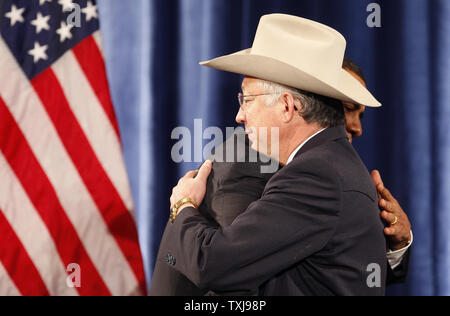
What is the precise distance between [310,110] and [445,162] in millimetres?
1022

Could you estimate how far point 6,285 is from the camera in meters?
1.92

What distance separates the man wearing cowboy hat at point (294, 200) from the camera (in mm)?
1218

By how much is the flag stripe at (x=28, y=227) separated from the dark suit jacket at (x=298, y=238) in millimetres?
809

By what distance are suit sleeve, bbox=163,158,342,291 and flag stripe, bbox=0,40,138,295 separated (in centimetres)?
82

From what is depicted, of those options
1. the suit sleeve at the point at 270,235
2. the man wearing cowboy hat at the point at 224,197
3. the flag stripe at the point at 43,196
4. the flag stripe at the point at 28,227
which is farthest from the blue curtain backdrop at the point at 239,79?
the suit sleeve at the point at 270,235

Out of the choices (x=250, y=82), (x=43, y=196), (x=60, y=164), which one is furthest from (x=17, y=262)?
(x=250, y=82)

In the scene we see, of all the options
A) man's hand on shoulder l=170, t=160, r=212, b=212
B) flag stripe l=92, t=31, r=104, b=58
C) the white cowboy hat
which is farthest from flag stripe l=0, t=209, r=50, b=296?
the white cowboy hat

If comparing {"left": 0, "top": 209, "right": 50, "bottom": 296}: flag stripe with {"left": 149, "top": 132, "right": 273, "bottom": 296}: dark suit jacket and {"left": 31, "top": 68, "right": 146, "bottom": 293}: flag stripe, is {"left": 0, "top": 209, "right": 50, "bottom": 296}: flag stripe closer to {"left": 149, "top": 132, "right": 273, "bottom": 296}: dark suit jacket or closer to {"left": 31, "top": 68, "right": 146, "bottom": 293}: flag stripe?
{"left": 31, "top": 68, "right": 146, "bottom": 293}: flag stripe

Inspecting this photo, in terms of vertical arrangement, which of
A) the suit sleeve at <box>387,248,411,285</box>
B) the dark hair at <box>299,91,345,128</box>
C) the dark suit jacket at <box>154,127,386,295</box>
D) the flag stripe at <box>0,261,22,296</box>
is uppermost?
the dark hair at <box>299,91,345,128</box>

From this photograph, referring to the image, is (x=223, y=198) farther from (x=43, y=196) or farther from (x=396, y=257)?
(x=43, y=196)

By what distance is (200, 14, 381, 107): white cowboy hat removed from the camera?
134 cm

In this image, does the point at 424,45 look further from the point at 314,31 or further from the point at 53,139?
the point at 53,139

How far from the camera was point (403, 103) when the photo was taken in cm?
215

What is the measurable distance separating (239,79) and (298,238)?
105 cm
